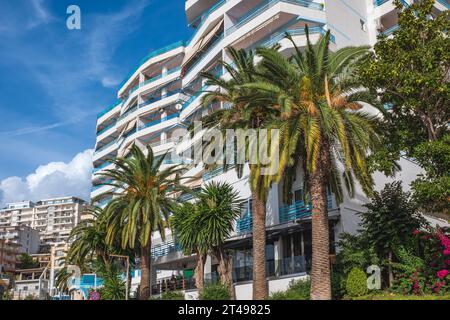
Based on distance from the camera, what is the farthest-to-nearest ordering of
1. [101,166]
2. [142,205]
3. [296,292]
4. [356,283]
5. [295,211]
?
[101,166] → [142,205] → [295,211] → [296,292] → [356,283]

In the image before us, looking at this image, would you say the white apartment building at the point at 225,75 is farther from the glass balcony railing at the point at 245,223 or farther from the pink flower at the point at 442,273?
the pink flower at the point at 442,273

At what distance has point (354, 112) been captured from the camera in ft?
77.2

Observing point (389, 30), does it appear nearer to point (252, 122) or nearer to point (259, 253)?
point (252, 122)

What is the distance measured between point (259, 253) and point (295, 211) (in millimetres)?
5726

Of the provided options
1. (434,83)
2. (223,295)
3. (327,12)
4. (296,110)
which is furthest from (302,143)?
(327,12)

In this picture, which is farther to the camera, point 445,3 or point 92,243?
point 445,3

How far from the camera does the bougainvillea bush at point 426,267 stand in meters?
21.9

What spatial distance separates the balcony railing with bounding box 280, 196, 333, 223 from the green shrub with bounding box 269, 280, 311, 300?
4.60 metres

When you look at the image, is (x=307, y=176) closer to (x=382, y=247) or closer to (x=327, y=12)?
(x=382, y=247)

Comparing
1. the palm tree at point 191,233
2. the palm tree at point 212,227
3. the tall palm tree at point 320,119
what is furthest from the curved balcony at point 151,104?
the tall palm tree at point 320,119

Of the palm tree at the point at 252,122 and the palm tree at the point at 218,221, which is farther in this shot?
the palm tree at the point at 218,221

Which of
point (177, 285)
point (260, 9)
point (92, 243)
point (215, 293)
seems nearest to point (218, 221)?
point (215, 293)

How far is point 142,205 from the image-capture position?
1390 inches

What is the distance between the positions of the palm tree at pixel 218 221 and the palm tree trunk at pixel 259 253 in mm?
4115
